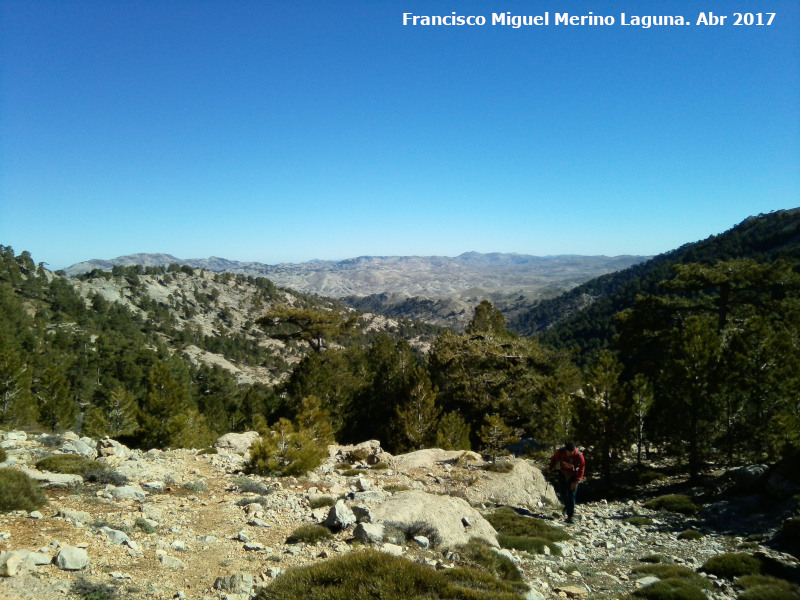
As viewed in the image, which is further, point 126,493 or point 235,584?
point 126,493

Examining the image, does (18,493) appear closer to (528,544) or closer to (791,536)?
(528,544)

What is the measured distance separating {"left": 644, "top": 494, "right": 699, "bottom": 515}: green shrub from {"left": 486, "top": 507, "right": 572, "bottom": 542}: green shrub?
7.86m

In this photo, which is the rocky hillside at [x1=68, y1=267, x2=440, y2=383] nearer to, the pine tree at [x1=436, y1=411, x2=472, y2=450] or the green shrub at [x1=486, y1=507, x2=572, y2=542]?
the pine tree at [x1=436, y1=411, x2=472, y2=450]

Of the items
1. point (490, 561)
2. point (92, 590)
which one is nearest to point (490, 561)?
point (490, 561)

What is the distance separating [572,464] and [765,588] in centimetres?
505

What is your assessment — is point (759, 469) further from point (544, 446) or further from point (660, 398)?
point (544, 446)

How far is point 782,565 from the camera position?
396 inches

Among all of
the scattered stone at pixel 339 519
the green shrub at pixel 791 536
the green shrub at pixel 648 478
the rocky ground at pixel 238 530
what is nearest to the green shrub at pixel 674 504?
the rocky ground at pixel 238 530

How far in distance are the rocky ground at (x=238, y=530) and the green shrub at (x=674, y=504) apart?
870 millimetres

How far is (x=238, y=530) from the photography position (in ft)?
28.3

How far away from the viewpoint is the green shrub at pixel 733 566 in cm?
972

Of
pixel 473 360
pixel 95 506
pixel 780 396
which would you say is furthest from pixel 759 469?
pixel 95 506

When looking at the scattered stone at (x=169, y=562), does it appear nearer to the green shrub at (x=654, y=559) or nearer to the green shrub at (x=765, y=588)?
the green shrub at (x=765, y=588)

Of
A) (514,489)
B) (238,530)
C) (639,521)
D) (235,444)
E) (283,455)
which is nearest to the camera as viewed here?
(238,530)
